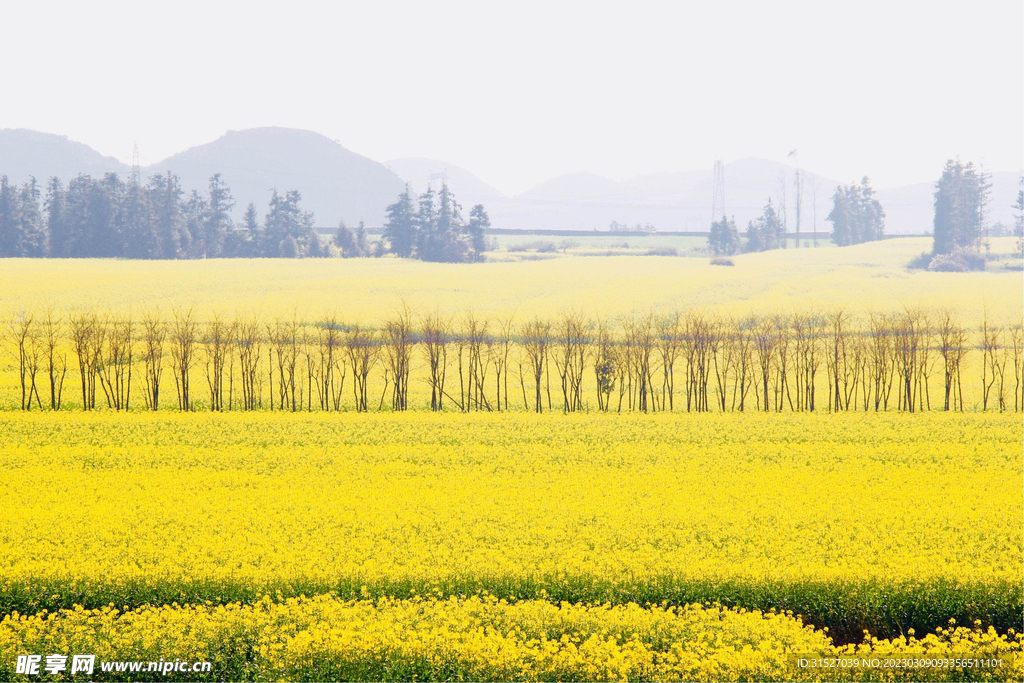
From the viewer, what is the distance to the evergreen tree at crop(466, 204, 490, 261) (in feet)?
435

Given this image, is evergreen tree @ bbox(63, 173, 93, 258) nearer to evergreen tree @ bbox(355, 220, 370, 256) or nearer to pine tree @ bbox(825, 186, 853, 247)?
evergreen tree @ bbox(355, 220, 370, 256)

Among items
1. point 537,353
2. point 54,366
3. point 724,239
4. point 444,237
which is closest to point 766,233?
point 724,239

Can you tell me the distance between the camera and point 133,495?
23.1 metres

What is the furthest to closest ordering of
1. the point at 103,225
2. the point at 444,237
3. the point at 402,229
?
the point at 402,229, the point at 444,237, the point at 103,225

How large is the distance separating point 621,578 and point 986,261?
12664 centimetres

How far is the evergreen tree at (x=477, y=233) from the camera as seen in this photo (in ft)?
435

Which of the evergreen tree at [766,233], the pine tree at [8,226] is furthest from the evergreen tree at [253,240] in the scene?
the evergreen tree at [766,233]

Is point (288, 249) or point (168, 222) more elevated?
point (168, 222)

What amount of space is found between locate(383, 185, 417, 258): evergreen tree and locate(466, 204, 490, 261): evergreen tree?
9450 millimetres

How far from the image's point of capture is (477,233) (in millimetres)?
134625

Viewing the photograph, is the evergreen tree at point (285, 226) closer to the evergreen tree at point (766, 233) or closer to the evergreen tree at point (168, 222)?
the evergreen tree at point (168, 222)

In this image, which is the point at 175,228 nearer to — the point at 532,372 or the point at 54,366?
the point at 54,366

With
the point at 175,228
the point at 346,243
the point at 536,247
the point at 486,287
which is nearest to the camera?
the point at 486,287

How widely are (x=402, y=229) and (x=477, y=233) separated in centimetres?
1251
